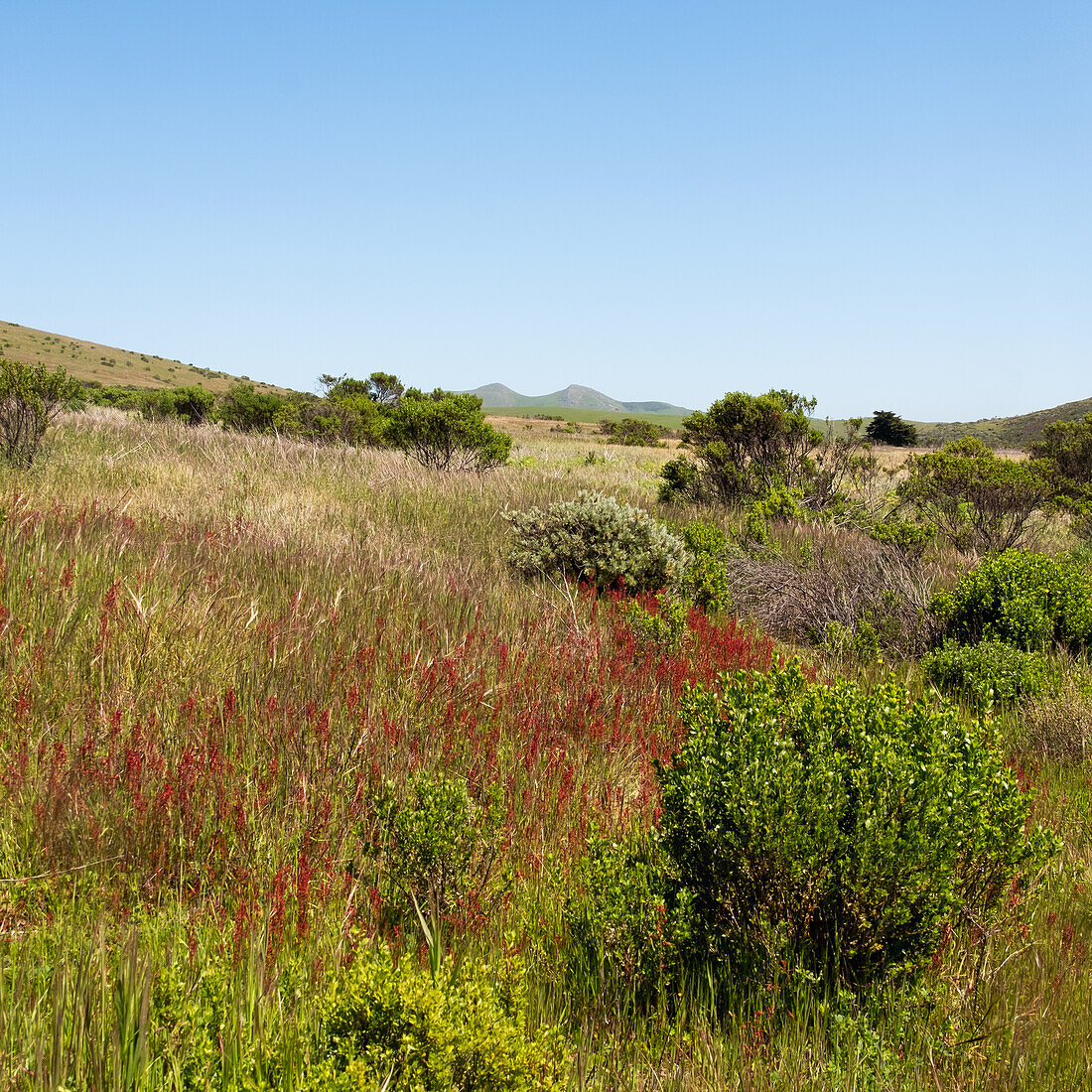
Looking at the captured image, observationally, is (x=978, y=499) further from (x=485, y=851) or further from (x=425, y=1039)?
(x=425, y=1039)

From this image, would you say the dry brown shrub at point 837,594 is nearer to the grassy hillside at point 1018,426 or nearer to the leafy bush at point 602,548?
the leafy bush at point 602,548

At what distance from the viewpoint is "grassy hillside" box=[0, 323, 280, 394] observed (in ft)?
267

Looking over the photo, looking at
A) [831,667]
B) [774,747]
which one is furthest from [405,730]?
[831,667]

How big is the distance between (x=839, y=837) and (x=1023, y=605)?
5.10 m

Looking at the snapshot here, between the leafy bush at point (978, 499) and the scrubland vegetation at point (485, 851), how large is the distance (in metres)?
5.00

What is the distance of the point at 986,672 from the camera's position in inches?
208

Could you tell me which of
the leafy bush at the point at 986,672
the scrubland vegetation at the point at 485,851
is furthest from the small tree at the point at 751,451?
the scrubland vegetation at the point at 485,851

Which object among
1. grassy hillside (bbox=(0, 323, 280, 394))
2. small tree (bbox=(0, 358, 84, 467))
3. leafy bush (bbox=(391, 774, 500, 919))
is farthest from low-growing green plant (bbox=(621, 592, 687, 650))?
grassy hillside (bbox=(0, 323, 280, 394))

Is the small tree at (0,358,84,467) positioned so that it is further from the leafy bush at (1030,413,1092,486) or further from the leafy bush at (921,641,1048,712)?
the leafy bush at (1030,413,1092,486)

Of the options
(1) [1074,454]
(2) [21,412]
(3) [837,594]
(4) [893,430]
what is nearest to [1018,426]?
(4) [893,430]

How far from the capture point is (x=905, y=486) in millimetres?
11188

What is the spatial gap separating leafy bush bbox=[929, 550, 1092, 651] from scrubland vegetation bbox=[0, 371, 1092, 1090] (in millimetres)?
760

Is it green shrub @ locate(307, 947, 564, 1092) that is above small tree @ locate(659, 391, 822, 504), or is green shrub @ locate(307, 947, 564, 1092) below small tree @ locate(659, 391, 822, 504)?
below

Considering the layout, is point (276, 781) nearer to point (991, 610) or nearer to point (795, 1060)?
point (795, 1060)
